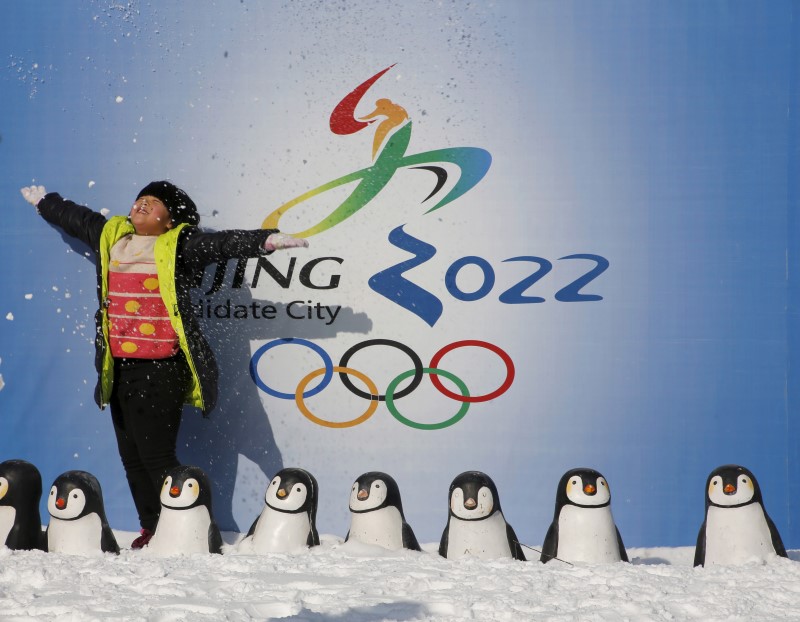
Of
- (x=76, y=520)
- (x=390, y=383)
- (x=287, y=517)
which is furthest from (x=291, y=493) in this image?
(x=390, y=383)

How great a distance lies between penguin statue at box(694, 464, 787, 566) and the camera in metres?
3.29

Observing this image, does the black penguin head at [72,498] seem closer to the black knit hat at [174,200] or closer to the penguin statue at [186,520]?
the penguin statue at [186,520]

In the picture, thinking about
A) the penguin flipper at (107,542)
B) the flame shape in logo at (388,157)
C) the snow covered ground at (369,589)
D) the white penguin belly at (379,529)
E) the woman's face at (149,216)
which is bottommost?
the snow covered ground at (369,589)

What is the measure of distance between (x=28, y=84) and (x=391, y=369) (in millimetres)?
1987

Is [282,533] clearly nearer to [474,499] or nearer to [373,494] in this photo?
[373,494]

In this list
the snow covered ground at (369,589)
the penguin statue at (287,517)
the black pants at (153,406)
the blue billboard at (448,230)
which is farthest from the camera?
the blue billboard at (448,230)

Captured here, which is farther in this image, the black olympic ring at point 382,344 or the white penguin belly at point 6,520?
the black olympic ring at point 382,344

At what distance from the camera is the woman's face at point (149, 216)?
3879 mm

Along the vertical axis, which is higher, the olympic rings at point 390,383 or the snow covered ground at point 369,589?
the olympic rings at point 390,383

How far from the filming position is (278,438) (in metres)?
4.16

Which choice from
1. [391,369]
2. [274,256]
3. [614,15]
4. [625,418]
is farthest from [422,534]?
[614,15]

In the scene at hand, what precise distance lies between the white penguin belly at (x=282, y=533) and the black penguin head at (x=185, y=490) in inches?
8.6

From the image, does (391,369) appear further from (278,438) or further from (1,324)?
(1,324)

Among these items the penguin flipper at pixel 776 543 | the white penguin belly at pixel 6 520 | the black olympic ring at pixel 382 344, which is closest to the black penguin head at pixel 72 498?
the white penguin belly at pixel 6 520
